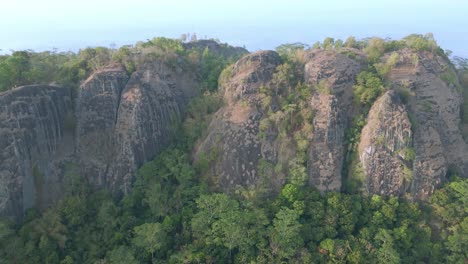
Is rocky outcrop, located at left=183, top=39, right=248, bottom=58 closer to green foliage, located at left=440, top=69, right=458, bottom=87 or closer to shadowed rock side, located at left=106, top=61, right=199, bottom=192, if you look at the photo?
shadowed rock side, located at left=106, top=61, right=199, bottom=192

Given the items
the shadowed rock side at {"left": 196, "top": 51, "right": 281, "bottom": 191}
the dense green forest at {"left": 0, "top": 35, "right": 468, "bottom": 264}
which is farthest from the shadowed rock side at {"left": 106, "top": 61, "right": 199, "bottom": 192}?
the shadowed rock side at {"left": 196, "top": 51, "right": 281, "bottom": 191}

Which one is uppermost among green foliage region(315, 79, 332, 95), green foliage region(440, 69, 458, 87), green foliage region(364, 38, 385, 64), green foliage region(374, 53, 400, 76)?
green foliage region(364, 38, 385, 64)

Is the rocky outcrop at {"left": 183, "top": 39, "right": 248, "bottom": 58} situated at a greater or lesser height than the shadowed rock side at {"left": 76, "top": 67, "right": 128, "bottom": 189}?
greater

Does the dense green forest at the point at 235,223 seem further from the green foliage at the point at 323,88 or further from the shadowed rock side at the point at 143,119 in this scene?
the shadowed rock side at the point at 143,119

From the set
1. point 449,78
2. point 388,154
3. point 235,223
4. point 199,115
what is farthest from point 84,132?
point 449,78

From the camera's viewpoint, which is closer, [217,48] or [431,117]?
[431,117]

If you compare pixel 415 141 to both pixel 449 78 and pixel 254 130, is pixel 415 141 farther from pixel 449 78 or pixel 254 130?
pixel 254 130

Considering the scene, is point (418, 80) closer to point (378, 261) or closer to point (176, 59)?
point (378, 261)
